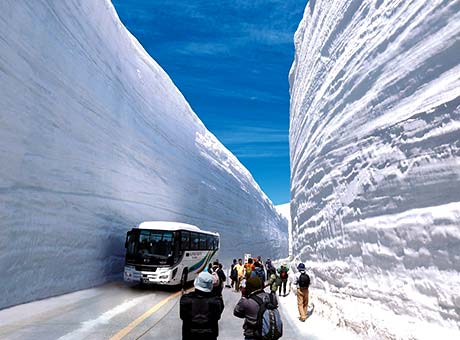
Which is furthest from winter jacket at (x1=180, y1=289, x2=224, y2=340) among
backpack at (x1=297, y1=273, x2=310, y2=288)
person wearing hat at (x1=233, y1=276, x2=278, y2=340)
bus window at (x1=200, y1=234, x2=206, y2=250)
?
bus window at (x1=200, y1=234, x2=206, y2=250)

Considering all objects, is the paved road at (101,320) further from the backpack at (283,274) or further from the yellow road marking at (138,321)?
the backpack at (283,274)

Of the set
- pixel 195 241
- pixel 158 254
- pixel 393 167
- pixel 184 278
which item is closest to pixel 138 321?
pixel 158 254

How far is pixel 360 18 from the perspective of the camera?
27.9ft

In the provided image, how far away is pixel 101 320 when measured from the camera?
770 cm

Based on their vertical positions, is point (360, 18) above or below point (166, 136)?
below

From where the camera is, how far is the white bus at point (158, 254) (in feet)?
42.7

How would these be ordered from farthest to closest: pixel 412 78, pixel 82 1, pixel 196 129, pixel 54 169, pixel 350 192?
1. pixel 196 129
2. pixel 82 1
3. pixel 54 169
4. pixel 350 192
5. pixel 412 78

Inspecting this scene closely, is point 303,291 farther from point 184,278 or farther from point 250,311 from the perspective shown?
point 184,278

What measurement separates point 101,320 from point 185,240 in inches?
269

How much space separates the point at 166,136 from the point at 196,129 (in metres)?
6.93

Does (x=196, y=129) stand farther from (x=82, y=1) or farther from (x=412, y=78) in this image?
(x=412, y=78)

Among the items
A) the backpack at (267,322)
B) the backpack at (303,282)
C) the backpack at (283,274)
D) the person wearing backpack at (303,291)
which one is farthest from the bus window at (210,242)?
the backpack at (267,322)

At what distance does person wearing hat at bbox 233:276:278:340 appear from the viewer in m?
3.48

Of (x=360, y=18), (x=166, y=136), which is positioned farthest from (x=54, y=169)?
(x=166, y=136)
